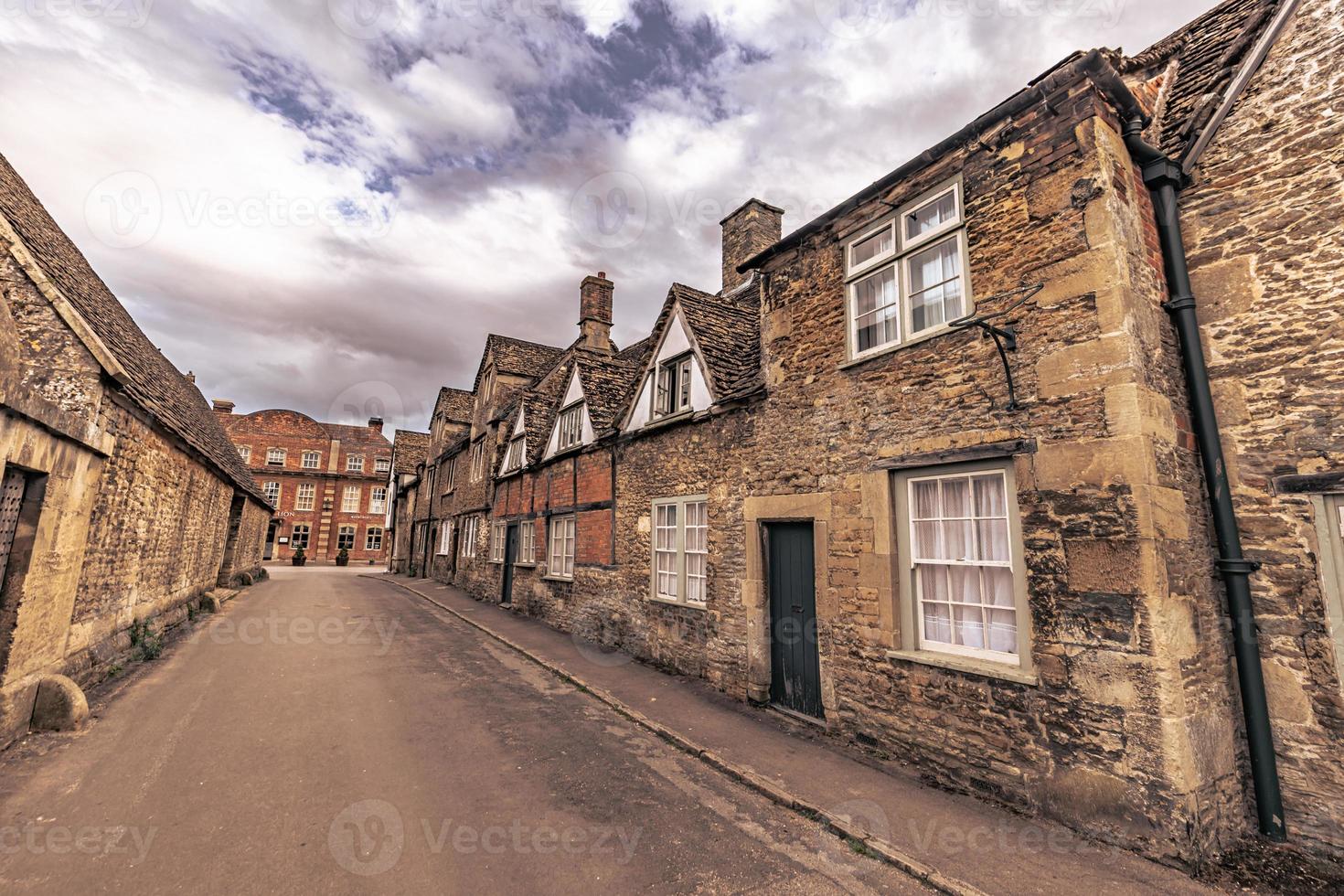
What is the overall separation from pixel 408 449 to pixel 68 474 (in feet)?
114

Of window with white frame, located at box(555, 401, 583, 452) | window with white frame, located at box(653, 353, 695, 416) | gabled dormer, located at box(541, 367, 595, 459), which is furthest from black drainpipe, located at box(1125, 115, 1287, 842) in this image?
window with white frame, located at box(555, 401, 583, 452)

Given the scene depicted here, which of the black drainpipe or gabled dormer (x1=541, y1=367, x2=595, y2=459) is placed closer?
the black drainpipe

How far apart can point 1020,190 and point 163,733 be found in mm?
10711

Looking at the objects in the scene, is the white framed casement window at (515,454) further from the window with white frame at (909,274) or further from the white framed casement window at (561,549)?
the window with white frame at (909,274)

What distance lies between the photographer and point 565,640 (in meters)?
12.5

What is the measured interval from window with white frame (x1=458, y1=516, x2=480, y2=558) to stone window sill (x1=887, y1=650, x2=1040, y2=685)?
745 inches

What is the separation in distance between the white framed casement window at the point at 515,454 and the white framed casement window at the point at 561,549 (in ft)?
11.3

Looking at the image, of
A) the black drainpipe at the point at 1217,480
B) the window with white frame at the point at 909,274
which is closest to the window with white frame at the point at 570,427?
Answer: the window with white frame at the point at 909,274

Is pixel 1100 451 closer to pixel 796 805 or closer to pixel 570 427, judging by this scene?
pixel 796 805

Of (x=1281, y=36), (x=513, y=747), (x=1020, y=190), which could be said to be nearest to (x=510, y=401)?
(x=513, y=747)

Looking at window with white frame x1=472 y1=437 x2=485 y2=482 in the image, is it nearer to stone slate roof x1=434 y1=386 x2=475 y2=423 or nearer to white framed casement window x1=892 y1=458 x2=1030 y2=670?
stone slate roof x1=434 y1=386 x2=475 y2=423

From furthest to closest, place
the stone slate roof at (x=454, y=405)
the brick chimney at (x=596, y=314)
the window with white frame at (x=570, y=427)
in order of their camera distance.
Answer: the stone slate roof at (x=454, y=405) < the brick chimney at (x=596, y=314) < the window with white frame at (x=570, y=427)

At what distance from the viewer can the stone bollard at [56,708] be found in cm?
637

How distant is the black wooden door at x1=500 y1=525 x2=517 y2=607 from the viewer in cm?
1803
